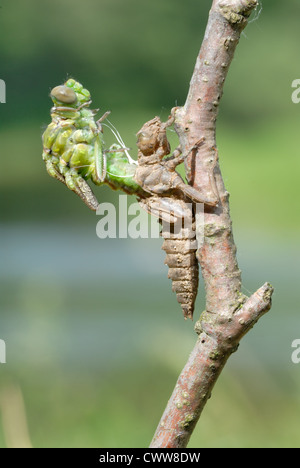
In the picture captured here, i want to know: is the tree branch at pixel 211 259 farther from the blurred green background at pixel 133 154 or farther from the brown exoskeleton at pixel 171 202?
the blurred green background at pixel 133 154

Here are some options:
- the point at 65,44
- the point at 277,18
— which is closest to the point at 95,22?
the point at 65,44

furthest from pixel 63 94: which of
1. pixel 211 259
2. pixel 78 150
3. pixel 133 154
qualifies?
pixel 133 154

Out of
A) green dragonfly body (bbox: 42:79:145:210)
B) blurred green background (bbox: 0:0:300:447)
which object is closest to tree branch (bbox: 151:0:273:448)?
green dragonfly body (bbox: 42:79:145:210)

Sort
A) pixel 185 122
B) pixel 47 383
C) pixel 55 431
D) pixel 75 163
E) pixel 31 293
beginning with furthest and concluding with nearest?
pixel 31 293 → pixel 47 383 → pixel 55 431 → pixel 75 163 → pixel 185 122

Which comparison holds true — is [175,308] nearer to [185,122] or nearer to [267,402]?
[267,402]

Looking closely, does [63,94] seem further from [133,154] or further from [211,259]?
[133,154]

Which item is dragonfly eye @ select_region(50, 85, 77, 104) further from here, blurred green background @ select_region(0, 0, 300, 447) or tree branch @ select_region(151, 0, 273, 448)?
blurred green background @ select_region(0, 0, 300, 447)

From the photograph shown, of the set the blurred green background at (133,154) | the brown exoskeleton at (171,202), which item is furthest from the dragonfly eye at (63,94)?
the blurred green background at (133,154)
